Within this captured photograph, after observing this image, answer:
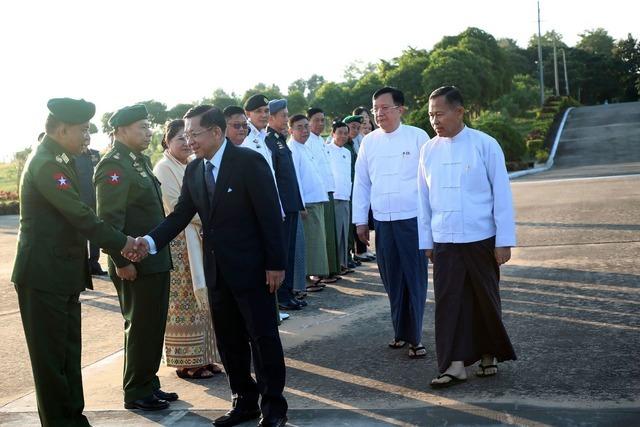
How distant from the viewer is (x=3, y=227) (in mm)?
20938

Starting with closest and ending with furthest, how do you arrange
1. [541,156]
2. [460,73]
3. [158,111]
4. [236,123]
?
1. [236,123]
2. [541,156]
3. [460,73]
4. [158,111]

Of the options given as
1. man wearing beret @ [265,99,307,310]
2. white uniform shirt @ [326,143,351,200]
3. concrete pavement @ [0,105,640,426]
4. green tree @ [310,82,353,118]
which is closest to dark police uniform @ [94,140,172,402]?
concrete pavement @ [0,105,640,426]

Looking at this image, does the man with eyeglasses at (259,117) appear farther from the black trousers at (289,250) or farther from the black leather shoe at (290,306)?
the black leather shoe at (290,306)

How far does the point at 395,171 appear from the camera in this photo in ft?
22.0

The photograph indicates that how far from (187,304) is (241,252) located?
1510 millimetres

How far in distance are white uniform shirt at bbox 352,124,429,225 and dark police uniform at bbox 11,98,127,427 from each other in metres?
2.55

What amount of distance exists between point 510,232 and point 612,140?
40604 millimetres

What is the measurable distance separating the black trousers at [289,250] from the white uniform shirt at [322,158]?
1391 mm

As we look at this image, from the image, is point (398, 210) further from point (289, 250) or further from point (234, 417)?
point (289, 250)

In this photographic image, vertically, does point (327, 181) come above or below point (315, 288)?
above

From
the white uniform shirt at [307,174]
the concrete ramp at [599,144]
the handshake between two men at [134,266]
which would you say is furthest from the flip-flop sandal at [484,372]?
the concrete ramp at [599,144]

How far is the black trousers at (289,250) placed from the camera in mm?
8688

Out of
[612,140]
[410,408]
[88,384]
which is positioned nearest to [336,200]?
[88,384]

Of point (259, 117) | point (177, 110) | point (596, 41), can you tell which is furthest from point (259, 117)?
point (596, 41)
